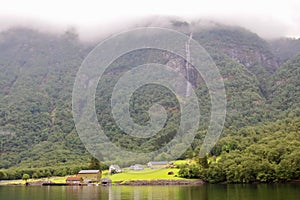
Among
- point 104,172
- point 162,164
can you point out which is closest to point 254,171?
point 162,164

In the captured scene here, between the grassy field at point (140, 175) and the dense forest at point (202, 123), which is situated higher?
the dense forest at point (202, 123)

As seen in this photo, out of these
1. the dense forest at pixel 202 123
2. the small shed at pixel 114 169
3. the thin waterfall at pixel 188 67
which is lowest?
the small shed at pixel 114 169

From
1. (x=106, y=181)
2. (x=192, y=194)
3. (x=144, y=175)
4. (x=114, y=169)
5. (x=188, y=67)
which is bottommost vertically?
(x=192, y=194)

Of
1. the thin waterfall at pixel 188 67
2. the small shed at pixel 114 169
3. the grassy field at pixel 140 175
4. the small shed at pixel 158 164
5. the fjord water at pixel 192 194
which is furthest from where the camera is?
the thin waterfall at pixel 188 67

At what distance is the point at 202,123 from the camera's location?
134 metres

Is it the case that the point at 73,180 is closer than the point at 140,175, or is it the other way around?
the point at 140,175

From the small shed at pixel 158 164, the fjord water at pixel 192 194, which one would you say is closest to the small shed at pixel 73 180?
the small shed at pixel 158 164

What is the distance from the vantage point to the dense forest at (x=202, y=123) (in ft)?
270

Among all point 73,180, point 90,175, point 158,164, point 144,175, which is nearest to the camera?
point 144,175

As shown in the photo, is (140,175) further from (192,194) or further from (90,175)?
(192,194)

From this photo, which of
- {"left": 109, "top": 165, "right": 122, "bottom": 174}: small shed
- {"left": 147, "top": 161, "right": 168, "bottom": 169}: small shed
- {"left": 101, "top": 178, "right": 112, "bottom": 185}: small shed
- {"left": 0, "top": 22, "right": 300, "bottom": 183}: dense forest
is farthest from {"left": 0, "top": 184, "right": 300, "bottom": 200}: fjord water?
{"left": 109, "top": 165, "right": 122, "bottom": 174}: small shed

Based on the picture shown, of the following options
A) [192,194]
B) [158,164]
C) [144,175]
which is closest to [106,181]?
[144,175]

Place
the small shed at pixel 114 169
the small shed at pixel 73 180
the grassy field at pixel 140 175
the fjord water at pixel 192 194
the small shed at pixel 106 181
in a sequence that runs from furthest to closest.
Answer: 1. the small shed at pixel 114 169
2. the small shed at pixel 73 180
3. the small shed at pixel 106 181
4. the grassy field at pixel 140 175
5. the fjord water at pixel 192 194

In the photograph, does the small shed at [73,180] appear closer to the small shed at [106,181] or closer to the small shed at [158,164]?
the small shed at [106,181]
